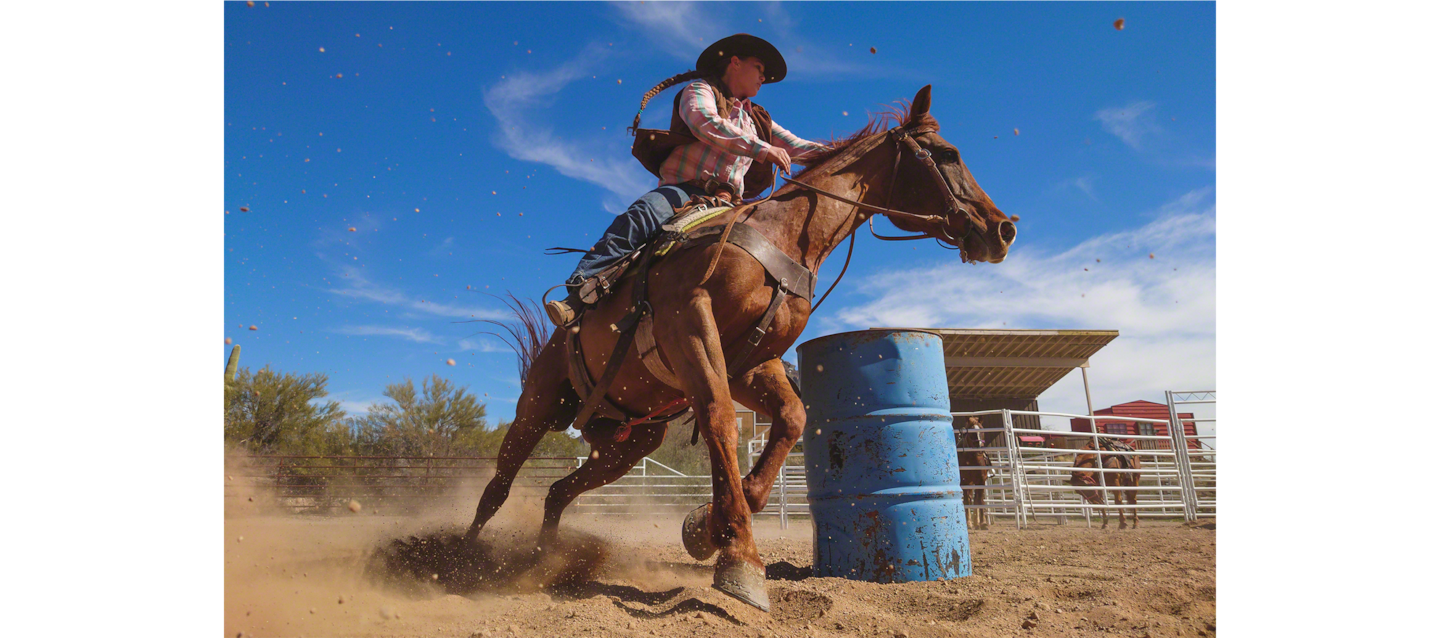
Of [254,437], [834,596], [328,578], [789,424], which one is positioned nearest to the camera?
[834,596]

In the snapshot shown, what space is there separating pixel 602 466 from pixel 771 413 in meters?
1.65

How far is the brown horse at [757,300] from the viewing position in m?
2.89

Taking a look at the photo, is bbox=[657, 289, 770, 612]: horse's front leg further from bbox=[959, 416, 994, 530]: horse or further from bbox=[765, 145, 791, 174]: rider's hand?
bbox=[959, 416, 994, 530]: horse

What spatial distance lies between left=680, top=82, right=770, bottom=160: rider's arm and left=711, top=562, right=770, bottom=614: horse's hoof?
72.6 inches

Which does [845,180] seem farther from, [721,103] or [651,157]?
[651,157]

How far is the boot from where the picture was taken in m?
3.64

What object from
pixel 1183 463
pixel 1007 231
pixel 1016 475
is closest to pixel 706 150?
pixel 1007 231

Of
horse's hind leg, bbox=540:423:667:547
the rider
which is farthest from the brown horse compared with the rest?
horse's hind leg, bbox=540:423:667:547

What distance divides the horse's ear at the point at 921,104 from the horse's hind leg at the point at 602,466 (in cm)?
241

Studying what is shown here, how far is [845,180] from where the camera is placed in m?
3.63

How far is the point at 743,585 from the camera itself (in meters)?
2.67

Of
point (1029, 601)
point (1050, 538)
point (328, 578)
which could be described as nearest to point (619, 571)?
point (328, 578)

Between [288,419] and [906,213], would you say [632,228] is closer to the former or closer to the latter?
[906,213]
